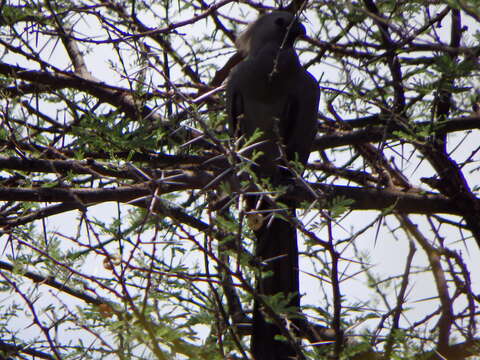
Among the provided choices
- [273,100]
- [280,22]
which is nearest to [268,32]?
[280,22]

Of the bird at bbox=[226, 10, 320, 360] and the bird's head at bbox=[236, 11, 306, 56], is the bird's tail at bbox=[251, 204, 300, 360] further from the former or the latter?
the bird's head at bbox=[236, 11, 306, 56]

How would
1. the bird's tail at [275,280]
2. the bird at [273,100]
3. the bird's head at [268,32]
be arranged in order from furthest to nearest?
the bird's head at [268,32] → the bird at [273,100] → the bird's tail at [275,280]

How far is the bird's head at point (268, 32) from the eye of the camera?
4785 millimetres

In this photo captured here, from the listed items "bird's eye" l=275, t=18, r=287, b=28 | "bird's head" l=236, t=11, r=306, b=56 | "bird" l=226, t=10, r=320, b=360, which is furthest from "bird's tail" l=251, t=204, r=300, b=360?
"bird's eye" l=275, t=18, r=287, b=28

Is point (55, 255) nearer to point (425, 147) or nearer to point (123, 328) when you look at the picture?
point (123, 328)

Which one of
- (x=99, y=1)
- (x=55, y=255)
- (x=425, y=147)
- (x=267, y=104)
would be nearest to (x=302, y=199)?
(x=425, y=147)

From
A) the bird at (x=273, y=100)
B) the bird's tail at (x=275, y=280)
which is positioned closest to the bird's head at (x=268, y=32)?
the bird at (x=273, y=100)

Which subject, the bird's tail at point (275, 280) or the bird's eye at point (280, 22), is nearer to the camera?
the bird's tail at point (275, 280)

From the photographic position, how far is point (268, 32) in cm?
485

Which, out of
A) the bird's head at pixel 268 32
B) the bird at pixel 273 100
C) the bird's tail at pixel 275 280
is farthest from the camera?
the bird's head at pixel 268 32

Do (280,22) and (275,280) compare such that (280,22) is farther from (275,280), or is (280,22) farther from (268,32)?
(275,280)

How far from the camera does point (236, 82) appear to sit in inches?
179

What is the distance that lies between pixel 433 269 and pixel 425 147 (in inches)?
27.6

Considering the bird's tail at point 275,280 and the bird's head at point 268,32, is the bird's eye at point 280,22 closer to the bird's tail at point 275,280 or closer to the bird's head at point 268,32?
the bird's head at point 268,32
